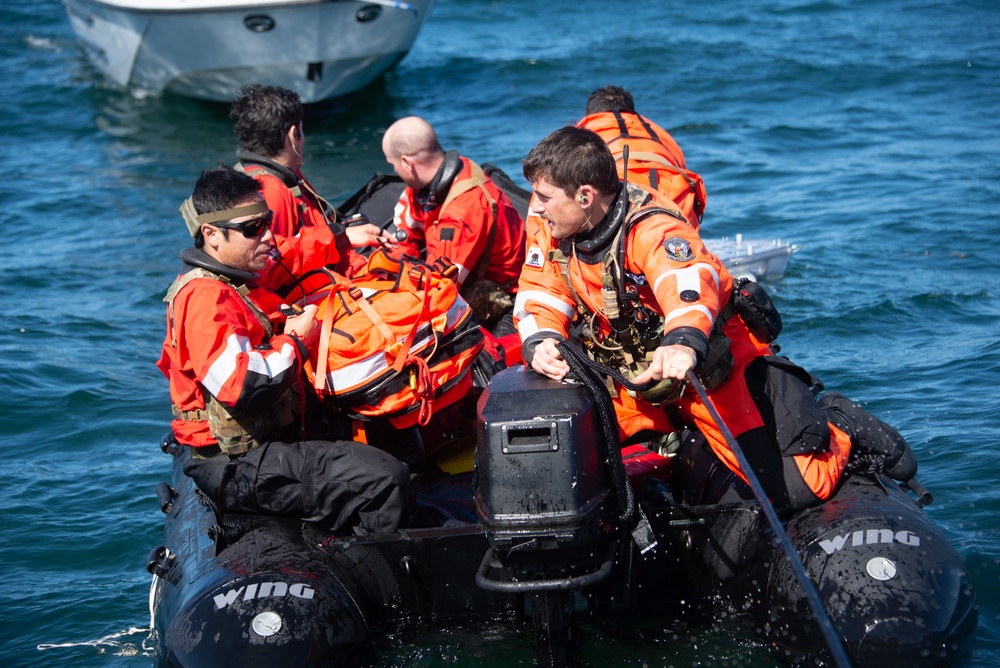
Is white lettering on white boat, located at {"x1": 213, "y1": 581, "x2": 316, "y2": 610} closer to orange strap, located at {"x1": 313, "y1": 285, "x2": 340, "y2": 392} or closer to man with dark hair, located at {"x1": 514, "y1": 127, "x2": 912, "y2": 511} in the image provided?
orange strap, located at {"x1": 313, "y1": 285, "x2": 340, "y2": 392}

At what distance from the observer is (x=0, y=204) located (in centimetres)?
1145

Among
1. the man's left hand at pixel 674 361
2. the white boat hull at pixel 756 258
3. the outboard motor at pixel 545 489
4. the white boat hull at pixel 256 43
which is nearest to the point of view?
the man's left hand at pixel 674 361

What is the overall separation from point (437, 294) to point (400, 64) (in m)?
12.7

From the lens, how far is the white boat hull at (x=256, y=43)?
42.4 feet

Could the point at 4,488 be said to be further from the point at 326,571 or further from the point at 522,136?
the point at 522,136

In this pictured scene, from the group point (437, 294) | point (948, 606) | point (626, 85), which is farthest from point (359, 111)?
point (948, 606)

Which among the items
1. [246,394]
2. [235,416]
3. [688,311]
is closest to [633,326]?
[688,311]

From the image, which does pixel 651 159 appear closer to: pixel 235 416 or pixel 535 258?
pixel 535 258

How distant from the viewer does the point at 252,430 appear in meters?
3.82

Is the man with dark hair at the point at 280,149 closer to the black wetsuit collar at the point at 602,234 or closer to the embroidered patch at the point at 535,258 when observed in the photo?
the embroidered patch at the point at 535,258

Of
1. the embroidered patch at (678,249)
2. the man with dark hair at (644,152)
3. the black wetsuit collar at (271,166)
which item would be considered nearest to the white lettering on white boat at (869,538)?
the embroidered patch at (678,249)

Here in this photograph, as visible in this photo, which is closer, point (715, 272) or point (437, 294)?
point (715, 272)

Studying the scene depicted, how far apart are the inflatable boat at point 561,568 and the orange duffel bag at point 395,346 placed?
0.48 meters

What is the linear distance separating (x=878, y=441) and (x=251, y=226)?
2.39m
